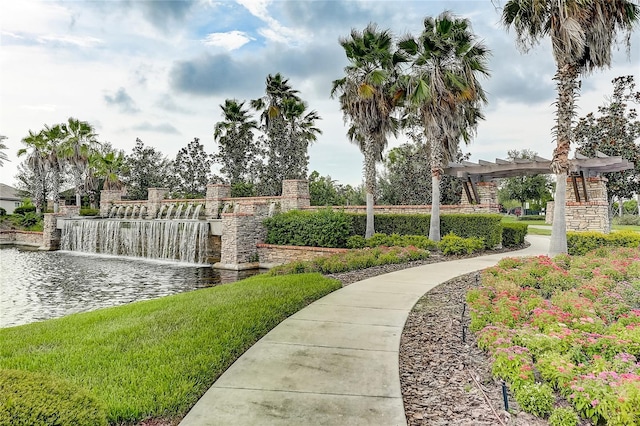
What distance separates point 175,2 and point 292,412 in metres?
6.79

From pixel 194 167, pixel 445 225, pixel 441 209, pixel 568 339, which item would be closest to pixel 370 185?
pixel 441 209

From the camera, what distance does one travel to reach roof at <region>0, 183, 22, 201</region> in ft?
162

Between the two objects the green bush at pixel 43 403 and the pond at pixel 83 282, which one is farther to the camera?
the pond at pixel 83 282

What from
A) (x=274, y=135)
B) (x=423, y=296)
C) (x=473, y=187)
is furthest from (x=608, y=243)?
(x=274, y=135)

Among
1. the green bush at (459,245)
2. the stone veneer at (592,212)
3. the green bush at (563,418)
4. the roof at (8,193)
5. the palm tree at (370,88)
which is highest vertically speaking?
the palm tree at (370,88)

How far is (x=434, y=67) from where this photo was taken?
44.0 feet

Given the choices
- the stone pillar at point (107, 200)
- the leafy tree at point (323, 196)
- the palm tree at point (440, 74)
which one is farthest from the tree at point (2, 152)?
the palm tree at point (440, 74)

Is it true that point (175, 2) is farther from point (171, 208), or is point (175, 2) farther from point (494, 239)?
point (171, 208)

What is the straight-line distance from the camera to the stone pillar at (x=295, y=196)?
57.7 ft

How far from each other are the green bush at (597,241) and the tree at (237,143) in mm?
21548

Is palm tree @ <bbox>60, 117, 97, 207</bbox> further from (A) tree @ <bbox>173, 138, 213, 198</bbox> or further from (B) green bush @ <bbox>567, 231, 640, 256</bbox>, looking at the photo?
(B) green bush @ <bbox>567, 231, 640, 256</bbox>

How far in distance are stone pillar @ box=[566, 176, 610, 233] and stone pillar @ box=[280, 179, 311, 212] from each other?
10.4 meters

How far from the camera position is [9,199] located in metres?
49.3

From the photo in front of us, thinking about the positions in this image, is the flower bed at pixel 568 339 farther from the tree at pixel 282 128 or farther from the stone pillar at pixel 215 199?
the tree at pixel 282 128
